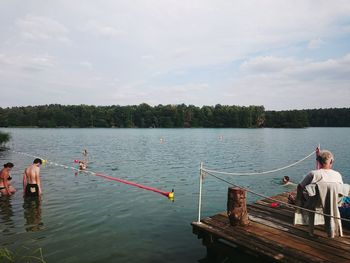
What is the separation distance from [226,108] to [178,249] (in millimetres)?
163641

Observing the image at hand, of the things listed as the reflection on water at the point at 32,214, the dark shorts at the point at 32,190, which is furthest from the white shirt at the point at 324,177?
the dark shorts at the point at 32,190

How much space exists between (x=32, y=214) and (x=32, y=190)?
7.85 ft

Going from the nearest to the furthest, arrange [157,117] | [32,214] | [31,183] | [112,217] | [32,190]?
[112,217] < [32,214] < [31,183] < [32,190] < [157,117]

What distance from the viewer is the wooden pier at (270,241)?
7.34 m

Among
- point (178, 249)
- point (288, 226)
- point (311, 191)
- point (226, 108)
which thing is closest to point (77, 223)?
point (178, 249)

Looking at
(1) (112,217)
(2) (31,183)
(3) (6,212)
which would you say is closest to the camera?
(1) (112,217)

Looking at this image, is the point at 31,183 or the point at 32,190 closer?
the point at 31,183

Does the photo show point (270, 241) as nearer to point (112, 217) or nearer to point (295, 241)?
point (295, 241)

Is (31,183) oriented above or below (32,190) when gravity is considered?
above

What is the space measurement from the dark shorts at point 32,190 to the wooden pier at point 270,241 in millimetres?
10241

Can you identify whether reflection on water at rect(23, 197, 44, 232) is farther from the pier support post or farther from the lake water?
the pier support post

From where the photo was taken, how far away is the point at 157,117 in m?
170

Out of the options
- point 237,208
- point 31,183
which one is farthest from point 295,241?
point 31,183

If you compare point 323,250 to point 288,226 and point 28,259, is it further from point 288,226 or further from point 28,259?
point 28,259
